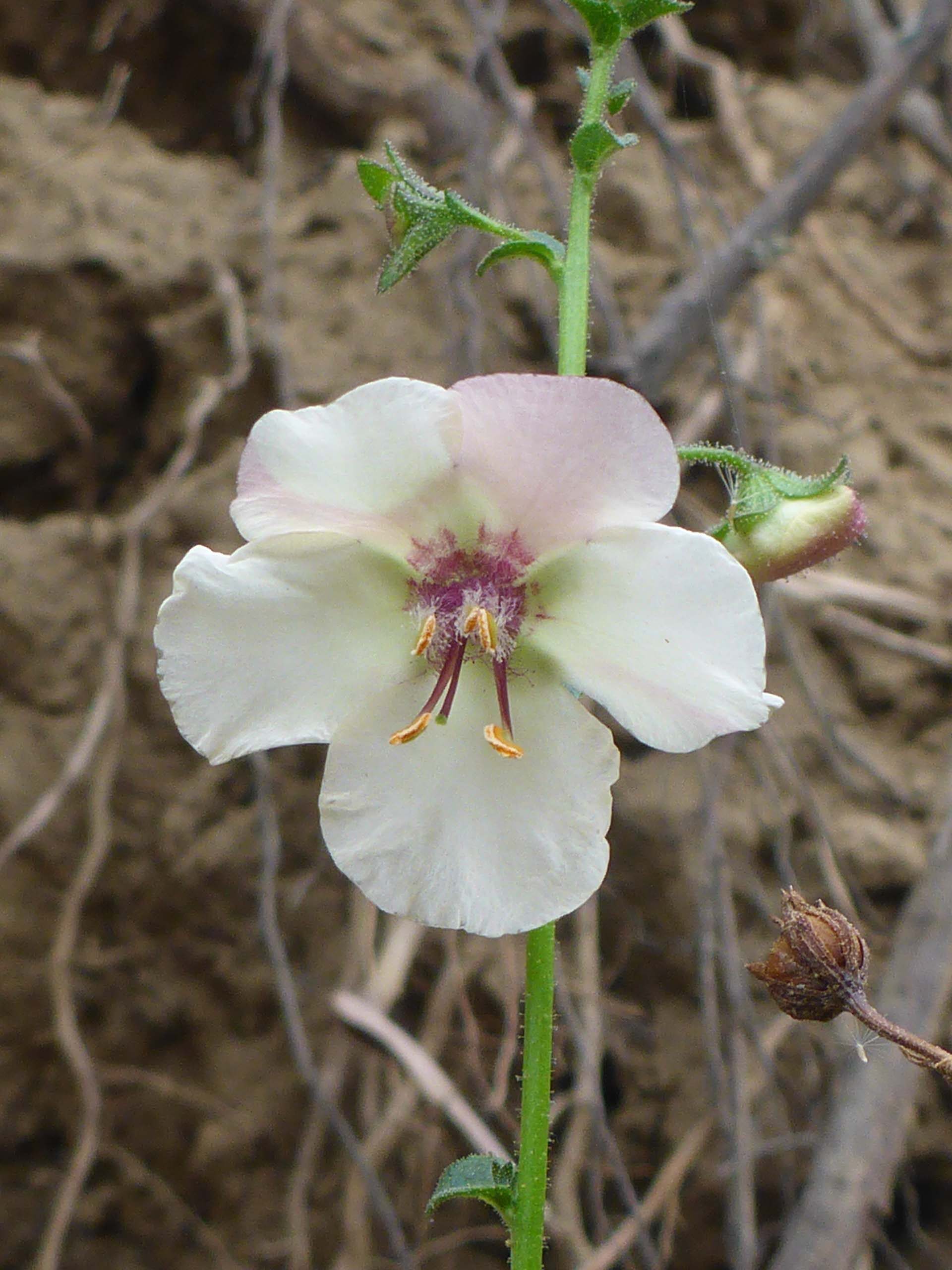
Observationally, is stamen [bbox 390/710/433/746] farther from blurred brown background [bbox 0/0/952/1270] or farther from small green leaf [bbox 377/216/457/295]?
blurred brown background [bbox 0/0/952/1270]

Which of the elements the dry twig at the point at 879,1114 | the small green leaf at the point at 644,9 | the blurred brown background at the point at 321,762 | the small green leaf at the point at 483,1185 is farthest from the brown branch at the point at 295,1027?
the small green leaf at the point at 644,9

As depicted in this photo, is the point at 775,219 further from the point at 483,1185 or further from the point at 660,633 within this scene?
the point at 483,1185

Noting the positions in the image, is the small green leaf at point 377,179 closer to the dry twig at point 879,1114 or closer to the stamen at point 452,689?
the stamen at point 452,689

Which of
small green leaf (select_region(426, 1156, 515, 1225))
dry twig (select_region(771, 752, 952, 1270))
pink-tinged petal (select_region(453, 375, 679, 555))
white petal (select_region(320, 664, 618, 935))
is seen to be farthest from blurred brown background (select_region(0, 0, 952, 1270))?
pink-tinged petal (select_region(453, 375, 679, 555))

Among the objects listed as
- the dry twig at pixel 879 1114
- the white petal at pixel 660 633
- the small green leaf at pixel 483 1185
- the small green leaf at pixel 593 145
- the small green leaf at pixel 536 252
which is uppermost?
the small green leaf at pixel 593 145

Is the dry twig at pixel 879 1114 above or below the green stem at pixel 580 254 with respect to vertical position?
below

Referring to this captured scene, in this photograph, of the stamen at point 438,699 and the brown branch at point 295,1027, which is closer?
the stamen at point 438,699
